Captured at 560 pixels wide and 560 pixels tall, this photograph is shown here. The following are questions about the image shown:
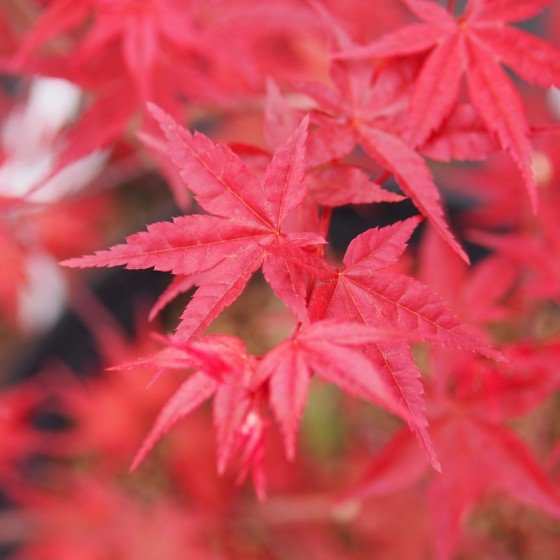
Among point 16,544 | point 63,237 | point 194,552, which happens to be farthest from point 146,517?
point 63,237

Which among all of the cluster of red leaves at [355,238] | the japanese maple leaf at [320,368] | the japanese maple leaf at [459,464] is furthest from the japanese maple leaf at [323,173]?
the japanese maple leaf at [459,464]

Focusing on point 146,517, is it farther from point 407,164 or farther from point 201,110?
point 407,164

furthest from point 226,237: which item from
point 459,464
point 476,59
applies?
point 459,464

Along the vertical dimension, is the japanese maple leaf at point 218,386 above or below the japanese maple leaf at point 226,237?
below

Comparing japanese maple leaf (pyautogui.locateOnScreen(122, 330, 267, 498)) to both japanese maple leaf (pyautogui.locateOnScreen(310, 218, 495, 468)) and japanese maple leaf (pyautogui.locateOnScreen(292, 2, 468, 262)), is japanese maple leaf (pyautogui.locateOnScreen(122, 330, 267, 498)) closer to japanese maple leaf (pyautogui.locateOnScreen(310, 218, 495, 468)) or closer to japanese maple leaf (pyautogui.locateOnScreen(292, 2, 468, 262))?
japanese maple leaf (pyautogui.locateOnScreen(310, 218, 495, 468))

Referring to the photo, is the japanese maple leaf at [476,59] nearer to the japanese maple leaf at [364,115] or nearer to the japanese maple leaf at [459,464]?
the japanese maple leaf at [364,115]

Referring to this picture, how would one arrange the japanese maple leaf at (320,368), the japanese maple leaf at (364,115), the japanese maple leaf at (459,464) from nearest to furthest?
the japanese maple leaf at (320,368), the japanese maple leaf at (364,115), the japanese maple leaf at (459,464)
